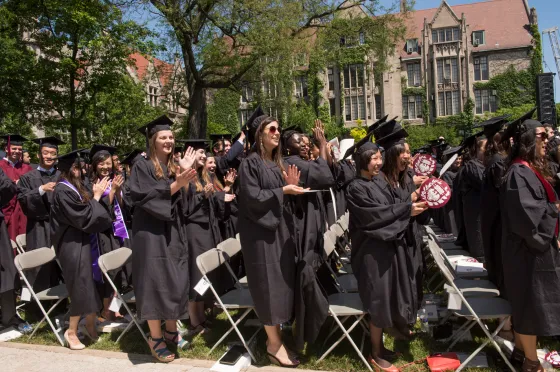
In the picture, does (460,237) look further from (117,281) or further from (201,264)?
(117,281)

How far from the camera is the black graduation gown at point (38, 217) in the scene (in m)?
5.91

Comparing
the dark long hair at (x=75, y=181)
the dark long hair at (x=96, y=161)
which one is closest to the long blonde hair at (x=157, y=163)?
the dark long hair at (x=75, y=181)

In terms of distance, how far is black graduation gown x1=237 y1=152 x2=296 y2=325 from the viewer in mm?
4156

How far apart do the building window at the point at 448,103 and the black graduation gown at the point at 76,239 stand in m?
41.1

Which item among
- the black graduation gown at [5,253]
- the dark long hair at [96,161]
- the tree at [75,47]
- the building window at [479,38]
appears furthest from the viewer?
the building window at [479,38]

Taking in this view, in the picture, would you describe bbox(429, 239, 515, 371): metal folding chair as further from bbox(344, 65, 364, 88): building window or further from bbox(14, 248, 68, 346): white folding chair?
bbox(344, 65, 364, 88): building window

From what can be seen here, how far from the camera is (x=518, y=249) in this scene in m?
3.81

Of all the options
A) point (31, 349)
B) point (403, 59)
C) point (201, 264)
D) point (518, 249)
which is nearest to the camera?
point (518, 249)

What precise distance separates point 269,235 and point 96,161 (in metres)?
2.63

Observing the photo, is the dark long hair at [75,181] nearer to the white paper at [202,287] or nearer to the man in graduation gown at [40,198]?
the man in graduation gown at [40,198]

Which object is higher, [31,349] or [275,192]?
[275,192]

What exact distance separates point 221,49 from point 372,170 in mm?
14851

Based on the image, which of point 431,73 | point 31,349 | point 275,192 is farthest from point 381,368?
point 431,73

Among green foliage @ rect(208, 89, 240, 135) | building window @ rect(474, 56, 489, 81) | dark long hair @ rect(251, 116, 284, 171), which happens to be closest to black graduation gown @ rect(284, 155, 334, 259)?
dark long hair @ rect(251, 116, 284, 171)
